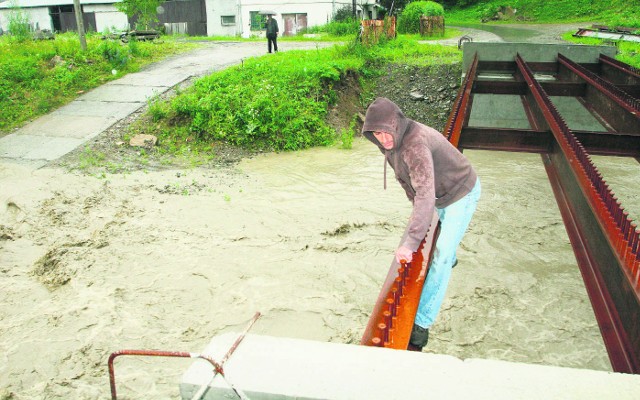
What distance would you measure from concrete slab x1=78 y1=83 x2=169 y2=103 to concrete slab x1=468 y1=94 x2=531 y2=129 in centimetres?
818

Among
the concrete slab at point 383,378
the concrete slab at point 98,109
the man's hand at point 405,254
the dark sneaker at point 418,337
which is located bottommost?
the dark sneaker at point 418,337

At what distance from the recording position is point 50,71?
13.6 metres

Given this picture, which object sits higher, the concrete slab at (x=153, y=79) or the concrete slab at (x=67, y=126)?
the concrete slab at (x=153, y=79)

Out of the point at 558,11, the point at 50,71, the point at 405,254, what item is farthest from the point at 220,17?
the point at 405,254

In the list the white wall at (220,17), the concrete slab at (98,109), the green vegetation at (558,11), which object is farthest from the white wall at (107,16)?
the green vegetation at (558,11)

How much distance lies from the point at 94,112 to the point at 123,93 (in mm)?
1274

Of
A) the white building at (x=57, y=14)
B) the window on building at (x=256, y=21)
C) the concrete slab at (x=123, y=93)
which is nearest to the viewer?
the concrete slab at (x=123, y=93)

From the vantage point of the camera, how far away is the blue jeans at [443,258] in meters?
3.70

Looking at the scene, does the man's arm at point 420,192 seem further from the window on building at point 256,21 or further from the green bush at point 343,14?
the window on building at point 256,21

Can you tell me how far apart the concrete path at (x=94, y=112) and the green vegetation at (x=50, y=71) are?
37 cm

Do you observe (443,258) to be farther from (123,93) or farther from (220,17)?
(220,17)

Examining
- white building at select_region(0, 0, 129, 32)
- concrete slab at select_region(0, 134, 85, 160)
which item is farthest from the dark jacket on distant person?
white building at select_region(0, 0, 129, 32)

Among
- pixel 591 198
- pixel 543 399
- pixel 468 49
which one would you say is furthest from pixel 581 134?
pixel 468 49

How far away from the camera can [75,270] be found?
6344 mm
